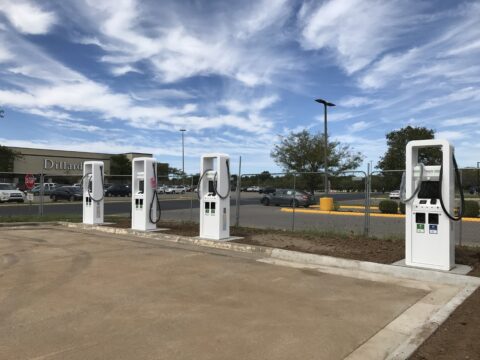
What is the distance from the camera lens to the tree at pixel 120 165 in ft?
254

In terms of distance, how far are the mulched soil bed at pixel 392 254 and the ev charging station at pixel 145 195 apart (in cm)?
75

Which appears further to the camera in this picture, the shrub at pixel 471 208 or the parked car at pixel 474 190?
the shrub at pixel 471 208

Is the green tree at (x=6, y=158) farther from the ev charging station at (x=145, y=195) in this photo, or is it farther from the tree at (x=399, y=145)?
the ev charging station at (x=145, y=195)

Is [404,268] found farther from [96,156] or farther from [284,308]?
[96,156]

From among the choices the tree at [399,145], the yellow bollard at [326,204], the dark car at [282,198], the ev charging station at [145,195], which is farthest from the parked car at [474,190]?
the tree at [399,145]

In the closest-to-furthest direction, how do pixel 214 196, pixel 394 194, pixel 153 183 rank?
pixel 214 196 → pixel 153 183 → pixel 394 194

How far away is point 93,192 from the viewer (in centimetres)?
1476

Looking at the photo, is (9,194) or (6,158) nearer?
(9,194)

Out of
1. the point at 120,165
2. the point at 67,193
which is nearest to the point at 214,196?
the point at 67,193

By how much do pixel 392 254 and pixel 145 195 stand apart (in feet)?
23.8

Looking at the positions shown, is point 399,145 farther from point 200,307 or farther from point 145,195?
point 200,307

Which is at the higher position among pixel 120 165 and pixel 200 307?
pixel 120 165

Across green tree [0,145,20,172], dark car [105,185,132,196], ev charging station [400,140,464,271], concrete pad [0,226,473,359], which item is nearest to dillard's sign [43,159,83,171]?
green tree [0,145,20,172]

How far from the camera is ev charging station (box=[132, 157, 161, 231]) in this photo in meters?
12.9
